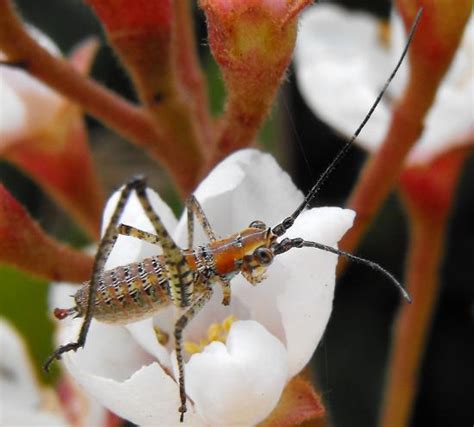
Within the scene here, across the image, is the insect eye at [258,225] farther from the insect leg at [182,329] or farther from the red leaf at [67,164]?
the red leaf at [67,164]

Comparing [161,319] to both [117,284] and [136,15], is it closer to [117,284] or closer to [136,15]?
[117,284]

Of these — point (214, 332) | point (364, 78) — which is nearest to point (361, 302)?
point (364, 78)

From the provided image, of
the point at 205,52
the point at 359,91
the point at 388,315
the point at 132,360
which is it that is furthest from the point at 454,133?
the point at 205,52

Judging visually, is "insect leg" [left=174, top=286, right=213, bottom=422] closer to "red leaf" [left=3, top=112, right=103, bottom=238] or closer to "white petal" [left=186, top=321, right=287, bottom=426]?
"white petal" [left=186, top=321, right=287, bottom=426]

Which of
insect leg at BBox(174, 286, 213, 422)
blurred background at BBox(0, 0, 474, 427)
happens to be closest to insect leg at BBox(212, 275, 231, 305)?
insect leg at BBox(174, 286, 213, 422)

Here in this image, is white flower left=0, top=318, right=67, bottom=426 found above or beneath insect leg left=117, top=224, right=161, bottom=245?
above

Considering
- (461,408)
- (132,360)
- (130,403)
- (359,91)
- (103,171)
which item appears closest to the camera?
(130,403)

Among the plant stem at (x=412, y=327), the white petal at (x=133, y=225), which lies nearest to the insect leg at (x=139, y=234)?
the white petal at (x=133, y=225)
